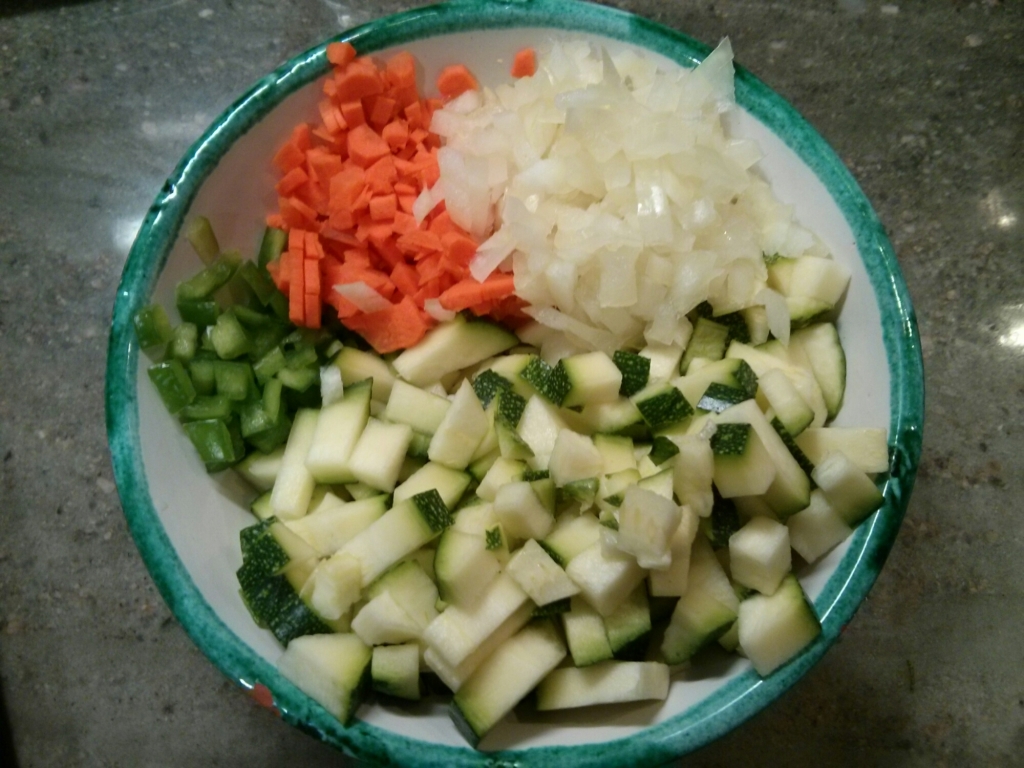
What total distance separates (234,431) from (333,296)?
247mm

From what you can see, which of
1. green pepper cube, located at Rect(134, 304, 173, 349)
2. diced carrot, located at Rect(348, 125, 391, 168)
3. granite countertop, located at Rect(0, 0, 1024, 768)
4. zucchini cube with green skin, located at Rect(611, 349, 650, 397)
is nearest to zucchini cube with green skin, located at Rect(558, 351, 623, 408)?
zucchini cube with green skin, located at Rect(611, 349, 650, 397)

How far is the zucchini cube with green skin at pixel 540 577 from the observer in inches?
34.0

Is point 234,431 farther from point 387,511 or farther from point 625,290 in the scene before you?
point 625,290

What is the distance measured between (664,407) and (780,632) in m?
0.30

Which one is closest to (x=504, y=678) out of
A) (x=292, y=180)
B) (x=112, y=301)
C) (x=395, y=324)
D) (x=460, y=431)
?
(x=460, y=431)

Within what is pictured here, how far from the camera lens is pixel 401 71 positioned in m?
1.11

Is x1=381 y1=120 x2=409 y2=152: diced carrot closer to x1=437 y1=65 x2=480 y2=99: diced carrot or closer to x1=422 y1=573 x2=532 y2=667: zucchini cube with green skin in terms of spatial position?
x1=437 y1=65 x2=480 y2=99: diced carrot

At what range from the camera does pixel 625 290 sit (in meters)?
1.02

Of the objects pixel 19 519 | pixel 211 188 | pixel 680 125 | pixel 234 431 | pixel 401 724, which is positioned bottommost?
pixel 19 519

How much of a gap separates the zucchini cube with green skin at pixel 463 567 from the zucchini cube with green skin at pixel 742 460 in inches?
11.8

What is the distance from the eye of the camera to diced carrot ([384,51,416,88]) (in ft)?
3.65

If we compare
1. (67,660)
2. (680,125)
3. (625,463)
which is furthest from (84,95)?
(625,463)

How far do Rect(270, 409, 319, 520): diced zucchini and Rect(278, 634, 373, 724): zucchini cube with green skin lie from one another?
0.18m

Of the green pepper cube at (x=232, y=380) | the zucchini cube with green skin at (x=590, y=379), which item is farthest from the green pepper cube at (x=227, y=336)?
the zucchini cube with green skin at (x=590, y=379)
